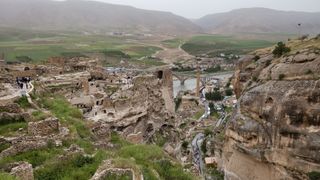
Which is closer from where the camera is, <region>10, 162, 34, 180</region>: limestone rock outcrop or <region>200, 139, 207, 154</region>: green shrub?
<region>10, 162, 34, 180</region>: limestone rock outcrop

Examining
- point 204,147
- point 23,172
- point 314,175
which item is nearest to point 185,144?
point 204,147

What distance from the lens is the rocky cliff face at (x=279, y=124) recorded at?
36.7 m

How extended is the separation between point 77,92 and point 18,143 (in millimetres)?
22816

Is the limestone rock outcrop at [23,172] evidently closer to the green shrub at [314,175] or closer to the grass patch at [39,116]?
the grass patch at [39,116]

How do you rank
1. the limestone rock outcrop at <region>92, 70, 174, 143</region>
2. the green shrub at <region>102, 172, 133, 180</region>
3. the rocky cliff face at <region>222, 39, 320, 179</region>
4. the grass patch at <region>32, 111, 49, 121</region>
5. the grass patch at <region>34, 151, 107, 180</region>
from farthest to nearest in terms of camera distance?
the rocky cliff face at <region>222, 39, 320, 179</region>, the limestone rock outcrop at <region>92, 70, 174, 143</region>, the grass patch at <region>32, 111, 49, 121</region>, the grass patch at <region>34, 151, 107, 180</region>, the green shrub at <region>102, 172, 133, 180</region>

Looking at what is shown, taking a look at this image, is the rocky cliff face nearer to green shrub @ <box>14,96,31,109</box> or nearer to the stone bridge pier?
green shrub @ <box>14,96,31,109</box>

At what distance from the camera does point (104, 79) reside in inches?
1834

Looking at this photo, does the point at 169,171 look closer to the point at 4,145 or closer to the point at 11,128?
the point at 4,145

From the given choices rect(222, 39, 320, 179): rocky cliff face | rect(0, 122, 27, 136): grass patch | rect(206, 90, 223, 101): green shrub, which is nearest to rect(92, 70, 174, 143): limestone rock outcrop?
rect(222, 39, 320, 179): rocky cliff face

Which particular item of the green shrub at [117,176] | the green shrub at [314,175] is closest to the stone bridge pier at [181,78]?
the green shrub at [314,175]

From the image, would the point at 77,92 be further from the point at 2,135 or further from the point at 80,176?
the point at 80,176

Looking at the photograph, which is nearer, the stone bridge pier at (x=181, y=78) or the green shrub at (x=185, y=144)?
the green shrub at (x=185, y=144)

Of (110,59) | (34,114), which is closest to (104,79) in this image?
(34,114)

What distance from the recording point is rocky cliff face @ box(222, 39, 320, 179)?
36.7 meters
